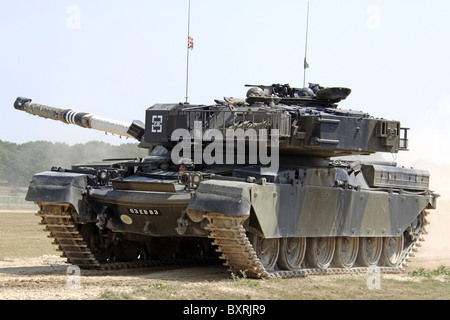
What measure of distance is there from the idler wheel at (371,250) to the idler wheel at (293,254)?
Answer: 255 centimetres

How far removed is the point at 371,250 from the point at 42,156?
5140 cm

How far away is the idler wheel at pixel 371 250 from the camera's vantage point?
19.2m

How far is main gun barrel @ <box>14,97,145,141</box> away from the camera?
23641 mm

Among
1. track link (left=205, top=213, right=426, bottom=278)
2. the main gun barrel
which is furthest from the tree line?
track link (left=205, top=213, right=426, bottom=278)

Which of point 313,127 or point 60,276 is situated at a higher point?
point 313,127

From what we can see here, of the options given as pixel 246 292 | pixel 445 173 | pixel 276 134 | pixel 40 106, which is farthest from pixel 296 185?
pixel 445 173

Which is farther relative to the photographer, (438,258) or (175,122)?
(438,258)

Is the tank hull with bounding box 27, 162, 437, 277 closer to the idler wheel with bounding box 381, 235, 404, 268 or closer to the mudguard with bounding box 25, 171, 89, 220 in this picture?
the mudguard with bounding box 25, 171, 89, 220

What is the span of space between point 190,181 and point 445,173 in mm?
24490

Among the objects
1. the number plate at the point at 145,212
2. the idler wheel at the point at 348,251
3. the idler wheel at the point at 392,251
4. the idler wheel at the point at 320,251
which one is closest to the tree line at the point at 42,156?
the idler wheel at the point at 392,251

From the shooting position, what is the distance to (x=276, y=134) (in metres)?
15.8

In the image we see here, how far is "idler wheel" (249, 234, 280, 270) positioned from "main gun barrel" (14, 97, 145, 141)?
797 cm

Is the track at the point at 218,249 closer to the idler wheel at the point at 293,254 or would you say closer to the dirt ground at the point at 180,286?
the idler wheel at the point at 293,254
